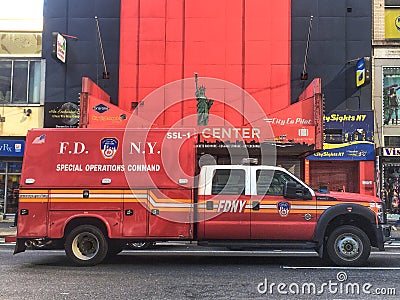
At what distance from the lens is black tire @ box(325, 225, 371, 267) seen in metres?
9.59

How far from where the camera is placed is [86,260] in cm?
975

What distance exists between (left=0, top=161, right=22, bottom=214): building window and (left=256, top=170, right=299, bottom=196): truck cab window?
1490 cm

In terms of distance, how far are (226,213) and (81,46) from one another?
46.6 feet

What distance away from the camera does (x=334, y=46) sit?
20828 millimetres

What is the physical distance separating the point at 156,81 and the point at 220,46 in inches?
126

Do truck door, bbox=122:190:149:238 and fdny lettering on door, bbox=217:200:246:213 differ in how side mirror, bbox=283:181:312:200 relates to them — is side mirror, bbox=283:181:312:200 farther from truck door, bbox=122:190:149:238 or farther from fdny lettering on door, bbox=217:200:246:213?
truck door, bbox=122:190:149:238

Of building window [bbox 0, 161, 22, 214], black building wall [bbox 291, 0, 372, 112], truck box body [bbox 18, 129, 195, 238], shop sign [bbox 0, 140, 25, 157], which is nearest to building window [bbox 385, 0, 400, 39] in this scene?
black building wall [bbox 291, 0, 372, 112]

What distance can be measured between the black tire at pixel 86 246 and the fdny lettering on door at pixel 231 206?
2.49 meters

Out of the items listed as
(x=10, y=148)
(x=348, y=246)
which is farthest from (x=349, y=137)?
(x=10, y=148)

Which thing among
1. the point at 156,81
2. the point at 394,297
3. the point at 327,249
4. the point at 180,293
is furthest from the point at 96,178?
the point at 156,81

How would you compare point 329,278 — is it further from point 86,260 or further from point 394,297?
point 86,260

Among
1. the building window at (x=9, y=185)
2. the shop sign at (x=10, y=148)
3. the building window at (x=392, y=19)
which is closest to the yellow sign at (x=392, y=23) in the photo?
the building window at (x=392, y=19)

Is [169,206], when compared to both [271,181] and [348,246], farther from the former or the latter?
[348,246]

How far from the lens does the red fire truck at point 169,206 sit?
9633 millimetres
